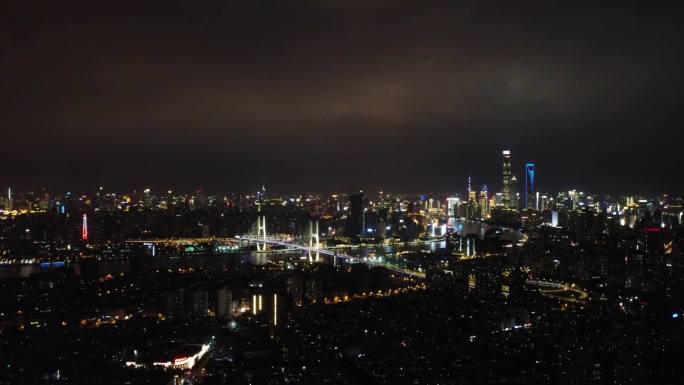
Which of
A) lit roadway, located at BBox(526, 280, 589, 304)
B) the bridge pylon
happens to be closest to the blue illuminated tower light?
the bridge pylon

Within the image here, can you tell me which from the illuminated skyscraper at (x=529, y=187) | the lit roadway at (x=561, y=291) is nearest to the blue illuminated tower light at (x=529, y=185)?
the illuminated skyscraper at (x=529, y=187)

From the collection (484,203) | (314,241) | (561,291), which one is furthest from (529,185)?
(561,291)

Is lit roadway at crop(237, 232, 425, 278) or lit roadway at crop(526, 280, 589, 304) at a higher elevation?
lit roadway at crop(526, 280, 589, 304)

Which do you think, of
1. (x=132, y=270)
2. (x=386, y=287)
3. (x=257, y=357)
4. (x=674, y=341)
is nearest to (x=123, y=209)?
(x=132, y=270)

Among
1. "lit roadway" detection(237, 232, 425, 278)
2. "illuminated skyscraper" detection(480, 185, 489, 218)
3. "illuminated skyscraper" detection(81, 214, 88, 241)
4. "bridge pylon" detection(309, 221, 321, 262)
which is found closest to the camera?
"lit roadway" detection(237, 232, 425, 278)

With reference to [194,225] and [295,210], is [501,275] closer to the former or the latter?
[194,225]

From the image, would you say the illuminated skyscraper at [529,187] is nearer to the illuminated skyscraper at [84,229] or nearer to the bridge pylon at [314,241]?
the bridge pylon at [314,241]

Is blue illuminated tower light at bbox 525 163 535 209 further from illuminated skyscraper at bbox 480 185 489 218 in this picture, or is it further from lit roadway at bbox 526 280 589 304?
lit roadway at bbox 526 280 589 304

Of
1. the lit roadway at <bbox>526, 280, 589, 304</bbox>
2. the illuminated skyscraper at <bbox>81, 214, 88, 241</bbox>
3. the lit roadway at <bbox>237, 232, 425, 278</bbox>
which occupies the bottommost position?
the lit roadway at <bbox>237, 232, 425, 278</bbox>
